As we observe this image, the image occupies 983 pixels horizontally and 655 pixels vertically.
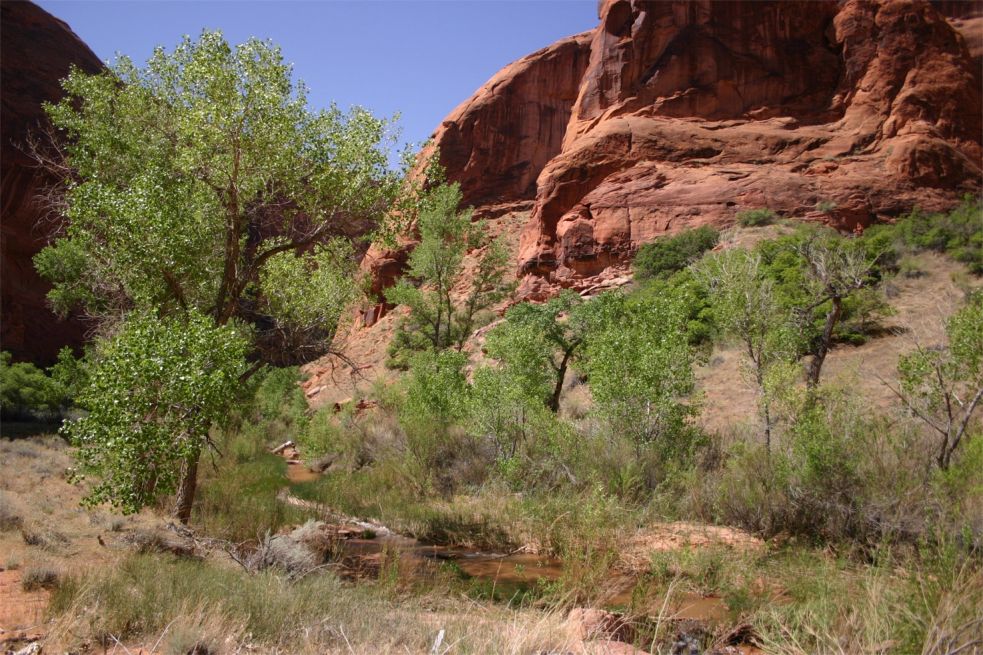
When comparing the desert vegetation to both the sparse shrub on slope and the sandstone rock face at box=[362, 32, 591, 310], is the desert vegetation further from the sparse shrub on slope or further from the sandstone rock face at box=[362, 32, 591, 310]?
the sandstone rock face at box=[362, 32, 591, 310]

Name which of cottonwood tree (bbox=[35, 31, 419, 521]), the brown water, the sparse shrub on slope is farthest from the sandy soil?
cottonwood tree (bbox=[35, 31, 419, 521])

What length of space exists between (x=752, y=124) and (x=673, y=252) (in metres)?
12.5

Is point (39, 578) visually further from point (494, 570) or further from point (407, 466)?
point (407, 466)

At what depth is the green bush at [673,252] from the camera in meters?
27.7

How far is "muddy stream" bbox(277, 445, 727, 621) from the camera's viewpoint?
252 inches

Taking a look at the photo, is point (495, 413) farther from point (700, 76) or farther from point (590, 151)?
point (700, 76)

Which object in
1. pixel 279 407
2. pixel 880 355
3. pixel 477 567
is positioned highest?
pixel 880 355

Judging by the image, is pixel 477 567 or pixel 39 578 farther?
pixel 477 567

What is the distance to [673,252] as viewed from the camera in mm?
28484

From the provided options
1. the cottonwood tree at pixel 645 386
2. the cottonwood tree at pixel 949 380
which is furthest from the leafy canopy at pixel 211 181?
the cottonwood tree at pixel 949 380

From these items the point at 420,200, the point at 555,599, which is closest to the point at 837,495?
the point at 555,599

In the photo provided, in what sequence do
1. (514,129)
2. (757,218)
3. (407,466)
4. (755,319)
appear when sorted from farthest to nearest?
(514,129), (757,218), (407,466), (755,319)

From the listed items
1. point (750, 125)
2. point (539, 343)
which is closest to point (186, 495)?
point (539, 343)

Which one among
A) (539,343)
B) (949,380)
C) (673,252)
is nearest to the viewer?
(949,380)
